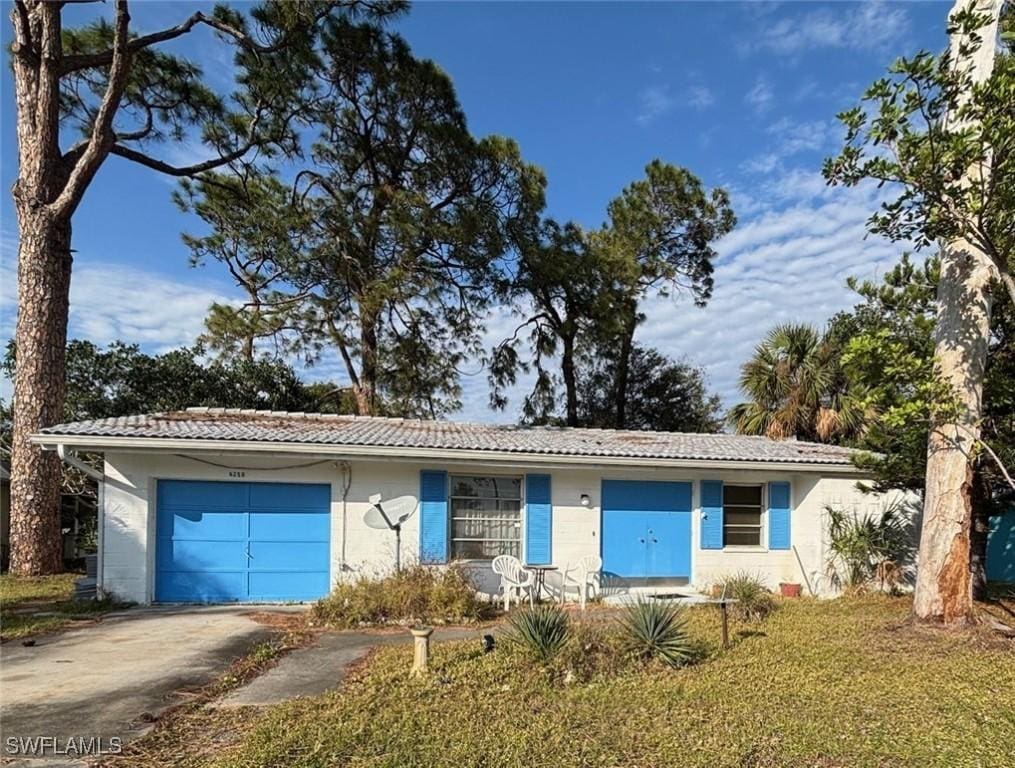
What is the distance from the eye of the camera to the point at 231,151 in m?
17.3

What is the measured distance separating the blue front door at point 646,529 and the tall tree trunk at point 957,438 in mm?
4635

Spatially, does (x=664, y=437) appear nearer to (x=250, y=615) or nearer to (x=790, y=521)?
(x=790, y=521)

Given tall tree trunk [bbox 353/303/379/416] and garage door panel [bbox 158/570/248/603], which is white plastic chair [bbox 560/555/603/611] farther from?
tall tree trunk [bbox 353/303/379/416]

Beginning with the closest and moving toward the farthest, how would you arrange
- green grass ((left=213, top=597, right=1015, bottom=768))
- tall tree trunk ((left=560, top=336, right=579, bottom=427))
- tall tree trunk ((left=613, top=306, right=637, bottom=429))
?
green grass ((left=213, top=597, right=1015, bottom=768)) < tall tree trunk ((left=560, top=336, right=579, bottom=427)) < tall tree trunk ((left=613, top=306, right=637, bottom=429))

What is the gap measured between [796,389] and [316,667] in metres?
14.1

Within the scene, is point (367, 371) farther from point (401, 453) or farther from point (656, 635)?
point (656, 635)

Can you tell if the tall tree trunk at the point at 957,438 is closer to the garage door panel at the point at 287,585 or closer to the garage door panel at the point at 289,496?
the garage door panel at the point at 287,585

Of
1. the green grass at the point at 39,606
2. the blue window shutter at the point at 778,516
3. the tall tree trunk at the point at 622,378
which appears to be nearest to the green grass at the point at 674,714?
the green grass at the point at 39,606

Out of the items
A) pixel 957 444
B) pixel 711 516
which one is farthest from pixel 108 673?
pixel 711 516

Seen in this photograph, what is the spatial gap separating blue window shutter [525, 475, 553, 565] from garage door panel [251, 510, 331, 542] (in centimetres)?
351

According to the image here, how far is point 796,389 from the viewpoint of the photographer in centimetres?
1706

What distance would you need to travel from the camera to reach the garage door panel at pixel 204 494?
11.0 metres

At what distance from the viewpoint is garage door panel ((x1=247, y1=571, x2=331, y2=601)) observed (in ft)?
36.6

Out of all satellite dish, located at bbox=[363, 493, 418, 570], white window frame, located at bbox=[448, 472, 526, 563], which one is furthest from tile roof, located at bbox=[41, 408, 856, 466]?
satellite dish, located at bbox=[363, 493, 418, 570]
